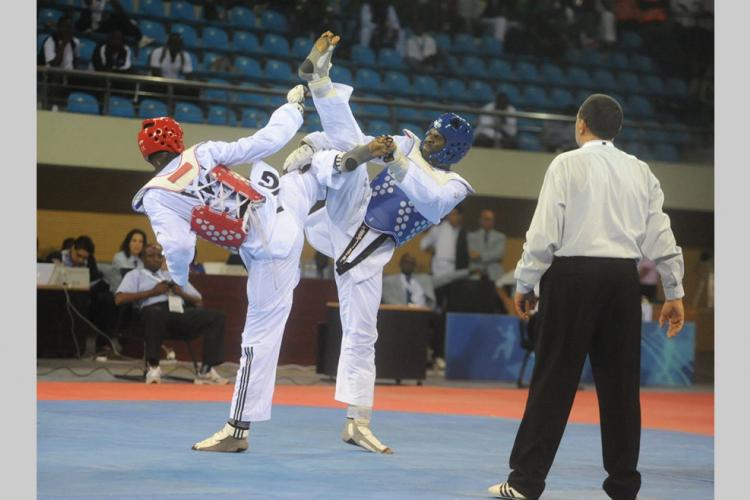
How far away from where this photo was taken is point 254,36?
681 inches

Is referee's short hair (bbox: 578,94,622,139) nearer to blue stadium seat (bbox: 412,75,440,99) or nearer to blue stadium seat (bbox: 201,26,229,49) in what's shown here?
blue stadium seat (bbox: 201,26,229,49)

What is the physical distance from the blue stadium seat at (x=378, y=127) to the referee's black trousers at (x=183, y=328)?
5197 millimetres

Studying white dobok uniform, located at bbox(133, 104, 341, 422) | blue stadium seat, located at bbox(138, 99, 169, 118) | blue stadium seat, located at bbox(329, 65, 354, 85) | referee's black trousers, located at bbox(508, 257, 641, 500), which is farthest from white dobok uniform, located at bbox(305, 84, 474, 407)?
blue stadium seat, located at bbox(329, 65, 354, 85)

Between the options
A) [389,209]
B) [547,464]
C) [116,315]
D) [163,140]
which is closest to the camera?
[547,464]

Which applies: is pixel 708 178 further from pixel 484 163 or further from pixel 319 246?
pixel 319 246

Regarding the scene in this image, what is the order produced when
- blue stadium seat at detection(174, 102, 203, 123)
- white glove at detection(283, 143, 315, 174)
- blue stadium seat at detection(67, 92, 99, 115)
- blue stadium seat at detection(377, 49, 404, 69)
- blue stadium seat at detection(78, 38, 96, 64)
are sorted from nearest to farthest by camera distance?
white glove at detection(283, 143, 315, 174), blue stadium seat at detection(67, 92, 99, 115), blue stadium seat at detection(174, 102, 203, 123), blue stadium seat at detection(78, 38, 96, 64), blue stadium seat at detection(377, 49, 404, 69)

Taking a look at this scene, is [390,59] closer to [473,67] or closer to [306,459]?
[473,67]

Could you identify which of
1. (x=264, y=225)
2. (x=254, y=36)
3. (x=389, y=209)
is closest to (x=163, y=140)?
(x=264, y=225)

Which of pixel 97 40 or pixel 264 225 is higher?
pixel 97 40

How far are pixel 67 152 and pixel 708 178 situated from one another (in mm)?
9187

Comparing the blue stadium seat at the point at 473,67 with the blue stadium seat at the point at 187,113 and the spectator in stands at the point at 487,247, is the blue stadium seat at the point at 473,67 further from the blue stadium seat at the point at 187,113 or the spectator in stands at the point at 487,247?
the blue stadium seat at the point at 187,113

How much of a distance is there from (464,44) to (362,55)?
2.01 m

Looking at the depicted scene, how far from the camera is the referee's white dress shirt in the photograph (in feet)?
15.3

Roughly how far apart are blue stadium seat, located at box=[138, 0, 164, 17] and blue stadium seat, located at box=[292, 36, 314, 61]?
1983 mm
